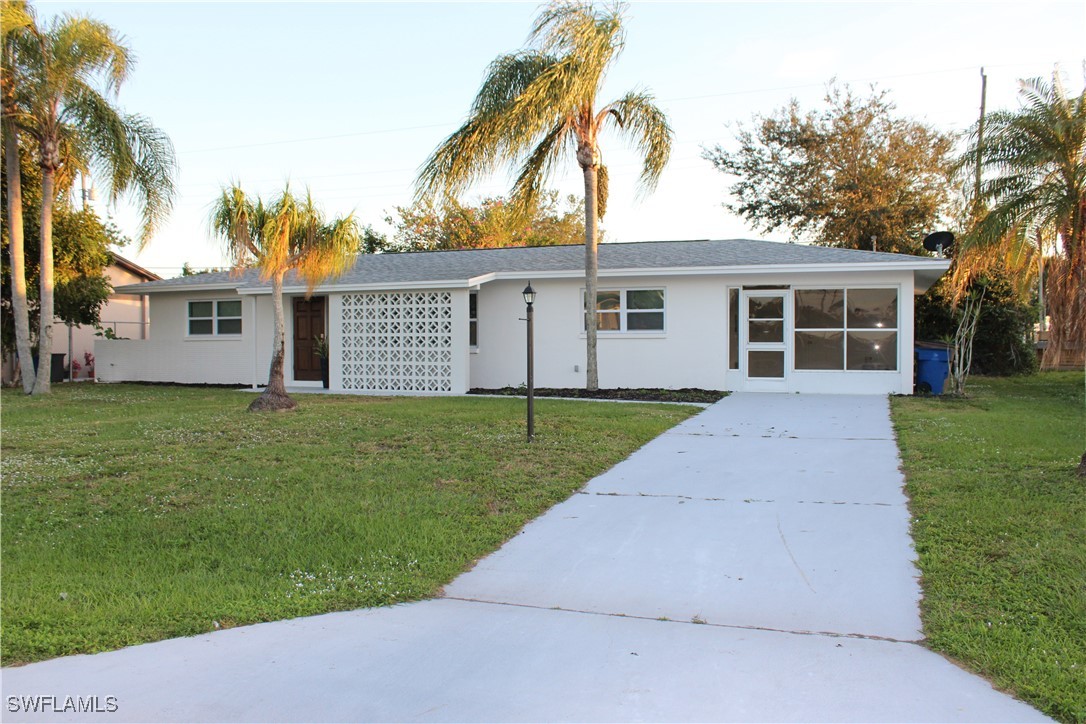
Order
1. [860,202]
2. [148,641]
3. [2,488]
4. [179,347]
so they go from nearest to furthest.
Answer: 1. [148,641]
2. [2,488]
3. [179,347]
4. [860,202]

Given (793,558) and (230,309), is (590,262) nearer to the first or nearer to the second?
(230,309)

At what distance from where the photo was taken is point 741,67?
14328 mm

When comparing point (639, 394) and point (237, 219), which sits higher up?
point (237, 219)

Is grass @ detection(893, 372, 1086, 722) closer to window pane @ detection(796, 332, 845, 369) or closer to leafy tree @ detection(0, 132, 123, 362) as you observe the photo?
window pane @ detection(796, 332, 845, 369)

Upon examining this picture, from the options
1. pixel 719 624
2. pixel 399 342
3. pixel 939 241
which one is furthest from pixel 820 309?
pixel 719 624

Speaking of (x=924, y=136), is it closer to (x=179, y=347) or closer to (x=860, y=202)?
(x=860, y=202)

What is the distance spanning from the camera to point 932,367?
1570 centimetres

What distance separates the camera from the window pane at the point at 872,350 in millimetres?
14859

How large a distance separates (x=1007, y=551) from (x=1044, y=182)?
9202mm

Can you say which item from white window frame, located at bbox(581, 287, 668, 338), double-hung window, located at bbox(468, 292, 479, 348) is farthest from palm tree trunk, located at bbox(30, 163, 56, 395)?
white window frame, located at bbox(581, 287, 668, 338)

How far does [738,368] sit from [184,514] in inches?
463

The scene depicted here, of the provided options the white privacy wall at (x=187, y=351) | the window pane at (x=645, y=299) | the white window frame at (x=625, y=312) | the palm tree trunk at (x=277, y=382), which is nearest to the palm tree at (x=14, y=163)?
the white privacy wall at (x=187, y=351)

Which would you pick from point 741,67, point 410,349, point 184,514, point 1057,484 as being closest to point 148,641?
point 184,514

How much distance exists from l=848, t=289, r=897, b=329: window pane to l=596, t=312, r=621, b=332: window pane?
4.60 m
